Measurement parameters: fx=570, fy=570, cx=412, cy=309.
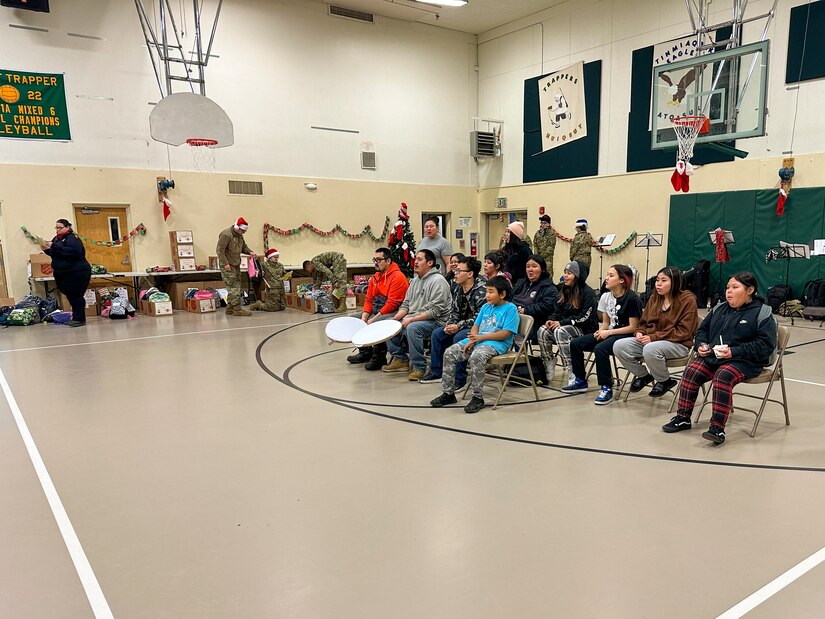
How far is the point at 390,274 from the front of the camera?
20.0 ft

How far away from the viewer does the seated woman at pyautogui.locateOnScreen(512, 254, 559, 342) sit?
535cm

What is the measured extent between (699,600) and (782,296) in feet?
29.7

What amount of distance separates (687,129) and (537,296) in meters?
4.89

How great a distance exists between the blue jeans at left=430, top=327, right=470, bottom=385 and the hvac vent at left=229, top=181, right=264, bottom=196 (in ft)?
27.3

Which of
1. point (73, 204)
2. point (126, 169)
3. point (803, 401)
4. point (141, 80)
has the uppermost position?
point (141, 80)

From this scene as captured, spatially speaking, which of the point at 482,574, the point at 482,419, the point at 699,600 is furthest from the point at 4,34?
the point at 699,600

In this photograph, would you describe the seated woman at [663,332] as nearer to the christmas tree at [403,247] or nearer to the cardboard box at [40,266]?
the christmas tree at [403,247]

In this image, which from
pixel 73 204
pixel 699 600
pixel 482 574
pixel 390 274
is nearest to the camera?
pixel 699 600

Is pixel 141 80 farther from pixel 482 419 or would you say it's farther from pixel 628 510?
pixel 628 510

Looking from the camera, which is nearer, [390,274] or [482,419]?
[482,419]

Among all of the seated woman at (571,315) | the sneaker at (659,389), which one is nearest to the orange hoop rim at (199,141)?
the seated woman at (571,315)

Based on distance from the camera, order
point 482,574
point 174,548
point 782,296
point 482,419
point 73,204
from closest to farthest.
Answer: point 482,574, point 174,548, point 482,419, point 782,296, point 73,204

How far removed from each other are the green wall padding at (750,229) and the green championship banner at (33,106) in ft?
38.3

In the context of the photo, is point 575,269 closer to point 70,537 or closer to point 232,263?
point 70,537
